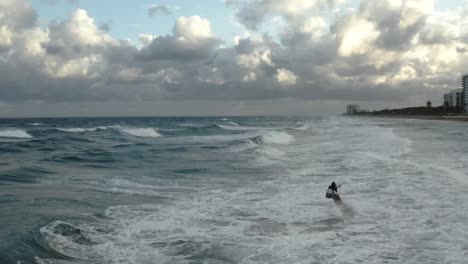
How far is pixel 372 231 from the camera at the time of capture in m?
10.0

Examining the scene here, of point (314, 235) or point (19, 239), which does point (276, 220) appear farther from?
point (19, 239)

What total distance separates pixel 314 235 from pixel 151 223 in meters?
4.05

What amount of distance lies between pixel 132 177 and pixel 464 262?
567 inches

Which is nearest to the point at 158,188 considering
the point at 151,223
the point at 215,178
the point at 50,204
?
the point at 215,178

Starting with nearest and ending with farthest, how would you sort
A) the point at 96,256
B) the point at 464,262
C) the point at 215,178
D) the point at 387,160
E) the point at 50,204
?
1. the point at 464,262
2. the point at 96,256
3. the point at 50,204
4. the point at 215,178
5. the point at 387,160

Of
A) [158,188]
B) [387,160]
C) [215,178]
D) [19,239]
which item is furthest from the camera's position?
[387,160]

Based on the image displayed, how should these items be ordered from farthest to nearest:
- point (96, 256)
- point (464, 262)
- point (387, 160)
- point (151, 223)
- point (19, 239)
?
1. point (387, 160)
2. point (151, 223)
3. point (19, 239)
4. point (96, 256)
5. point (464, 262)

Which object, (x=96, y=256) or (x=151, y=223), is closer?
(x=96, y=256)

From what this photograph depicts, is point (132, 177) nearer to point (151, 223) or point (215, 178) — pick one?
point (215, 178)

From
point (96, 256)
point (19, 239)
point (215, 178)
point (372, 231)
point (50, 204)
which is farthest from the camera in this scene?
point (215, 178)

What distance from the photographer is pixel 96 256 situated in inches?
335

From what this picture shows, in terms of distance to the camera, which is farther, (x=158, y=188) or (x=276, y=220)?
(x=158, y=188)

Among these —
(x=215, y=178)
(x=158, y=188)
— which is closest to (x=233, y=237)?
(x=158, y=188)

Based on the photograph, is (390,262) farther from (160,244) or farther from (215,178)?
(215,178)
